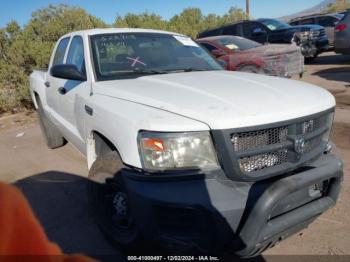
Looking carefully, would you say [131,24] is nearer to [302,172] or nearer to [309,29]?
[309,29]

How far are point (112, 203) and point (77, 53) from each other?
78.1 inches

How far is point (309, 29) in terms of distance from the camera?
14219 mm

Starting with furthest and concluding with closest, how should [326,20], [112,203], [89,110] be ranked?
[326,20] → [89,110] → [112,203]

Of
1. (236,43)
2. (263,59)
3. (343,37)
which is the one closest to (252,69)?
(263,59)

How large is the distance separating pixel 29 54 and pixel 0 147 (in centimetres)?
416

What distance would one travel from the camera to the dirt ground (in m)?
3.19

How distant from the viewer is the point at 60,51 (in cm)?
527

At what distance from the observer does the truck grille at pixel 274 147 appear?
8.03 ft

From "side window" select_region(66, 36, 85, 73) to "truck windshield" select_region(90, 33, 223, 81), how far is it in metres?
0.19

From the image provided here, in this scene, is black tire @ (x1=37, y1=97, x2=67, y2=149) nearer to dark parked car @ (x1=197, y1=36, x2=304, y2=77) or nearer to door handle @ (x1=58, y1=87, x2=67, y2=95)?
door handle @ (x1=58, y1=87, x2=67, y2=95)

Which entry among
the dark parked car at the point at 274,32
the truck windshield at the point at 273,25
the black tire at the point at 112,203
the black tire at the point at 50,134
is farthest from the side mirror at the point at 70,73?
the truck windshield at the point at 273,25

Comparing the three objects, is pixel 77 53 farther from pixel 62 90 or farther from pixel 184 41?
pixel 184 41

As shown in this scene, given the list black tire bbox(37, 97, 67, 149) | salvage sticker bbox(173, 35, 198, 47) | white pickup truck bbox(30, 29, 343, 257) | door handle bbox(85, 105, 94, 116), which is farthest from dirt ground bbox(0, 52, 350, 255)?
salvage sticker bbox(173, 35, 198, 47)

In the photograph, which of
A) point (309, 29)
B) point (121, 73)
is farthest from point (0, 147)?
point (309, 29)
